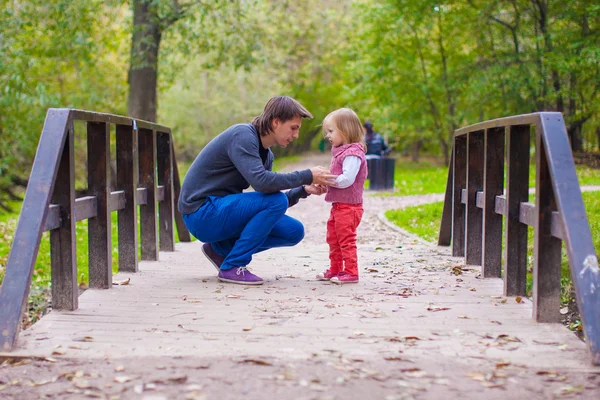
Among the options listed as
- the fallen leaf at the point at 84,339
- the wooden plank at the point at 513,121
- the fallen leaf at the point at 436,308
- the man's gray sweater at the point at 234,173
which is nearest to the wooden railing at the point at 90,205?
the fallen leaf at the point at 84,339

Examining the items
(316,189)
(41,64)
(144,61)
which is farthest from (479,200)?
(41,64)

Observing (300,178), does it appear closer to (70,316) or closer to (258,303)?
(258,303)

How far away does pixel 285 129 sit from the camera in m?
5.14

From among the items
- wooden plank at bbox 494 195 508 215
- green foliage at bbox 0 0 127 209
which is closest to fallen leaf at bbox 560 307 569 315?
wooden plank at bbox 494 195 508 215

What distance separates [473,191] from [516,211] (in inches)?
59.2

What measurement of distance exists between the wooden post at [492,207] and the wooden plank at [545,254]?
135cm

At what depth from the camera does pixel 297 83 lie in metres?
37.7

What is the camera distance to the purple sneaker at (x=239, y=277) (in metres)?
5.23

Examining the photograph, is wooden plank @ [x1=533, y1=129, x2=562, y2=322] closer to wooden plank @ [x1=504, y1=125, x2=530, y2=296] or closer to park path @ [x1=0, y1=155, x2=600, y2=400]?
park path @ [x1=0, y1=155, x2=600, y2=400]

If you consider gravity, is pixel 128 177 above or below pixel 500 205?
above

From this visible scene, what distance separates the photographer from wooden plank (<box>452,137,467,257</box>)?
685 centimetres

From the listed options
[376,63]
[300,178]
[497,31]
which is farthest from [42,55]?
[300,178]

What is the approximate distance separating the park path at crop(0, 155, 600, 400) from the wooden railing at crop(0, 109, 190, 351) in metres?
0.23

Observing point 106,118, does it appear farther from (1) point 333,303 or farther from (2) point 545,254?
(2) point 545,254
